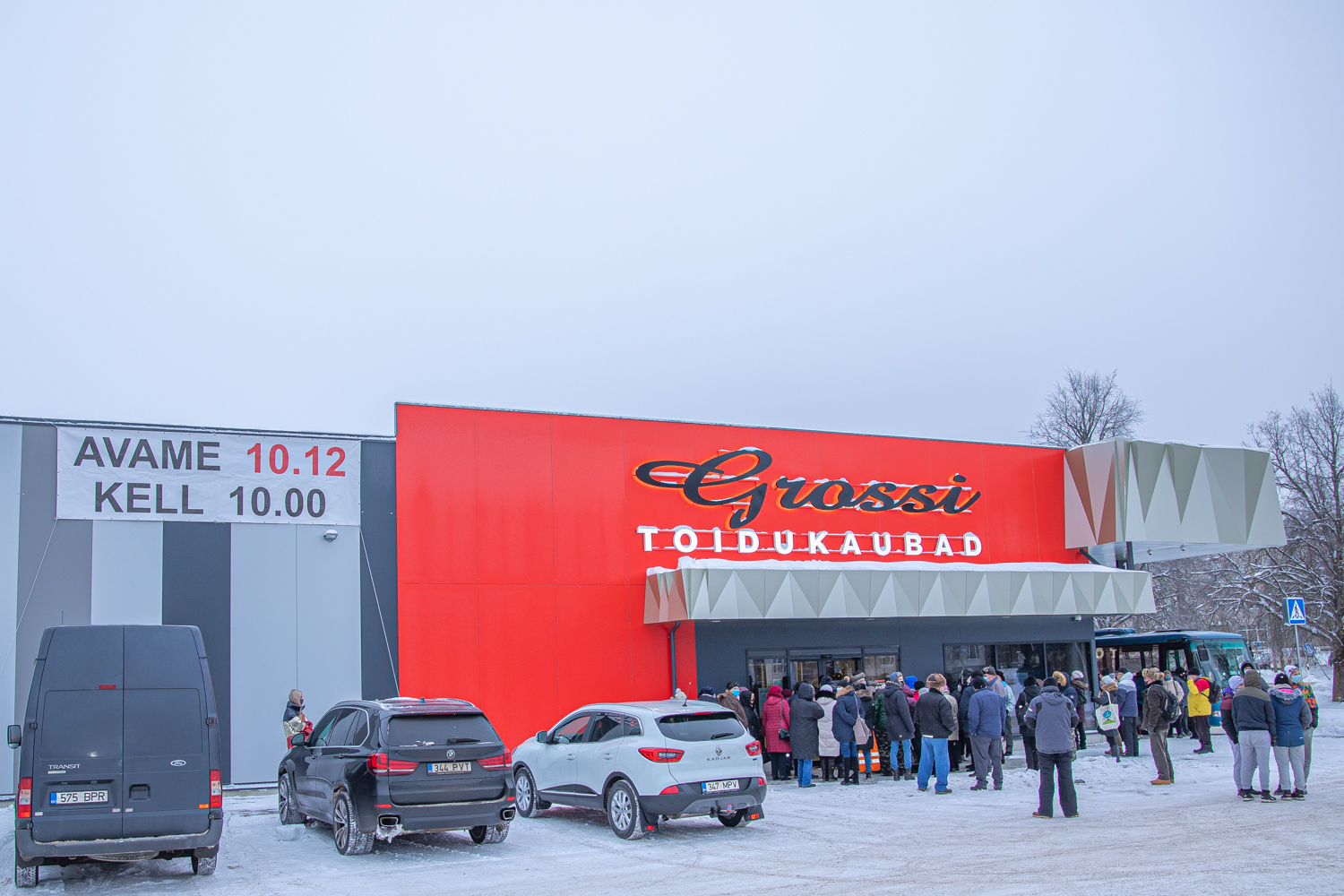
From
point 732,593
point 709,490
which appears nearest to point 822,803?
point 732,593

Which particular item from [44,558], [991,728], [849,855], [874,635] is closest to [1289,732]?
[991,728]

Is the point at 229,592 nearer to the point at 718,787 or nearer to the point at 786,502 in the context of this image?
the point at 718,787

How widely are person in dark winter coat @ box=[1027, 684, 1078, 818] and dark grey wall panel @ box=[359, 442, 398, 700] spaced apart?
415 inches

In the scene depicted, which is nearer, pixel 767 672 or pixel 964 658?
pixel 767 672

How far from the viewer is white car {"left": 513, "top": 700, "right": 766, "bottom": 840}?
11.7 m

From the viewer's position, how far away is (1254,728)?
13016mm

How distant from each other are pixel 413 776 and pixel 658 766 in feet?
8.66

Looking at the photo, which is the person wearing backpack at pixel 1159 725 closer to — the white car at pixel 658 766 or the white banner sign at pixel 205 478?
the white car at pixel 658 766

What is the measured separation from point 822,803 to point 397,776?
646cm

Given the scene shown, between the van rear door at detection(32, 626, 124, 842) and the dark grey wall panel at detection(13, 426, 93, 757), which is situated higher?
the dark grey wall panel at detection(13, 426, 93, 757)

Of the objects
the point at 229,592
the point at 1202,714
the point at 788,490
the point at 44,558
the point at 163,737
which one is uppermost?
the point at 788,490

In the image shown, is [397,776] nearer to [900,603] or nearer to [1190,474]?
[900,603]

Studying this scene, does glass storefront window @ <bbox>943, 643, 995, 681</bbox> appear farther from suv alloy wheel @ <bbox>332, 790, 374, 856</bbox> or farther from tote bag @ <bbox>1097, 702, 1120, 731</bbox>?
suv alloy wheel @ <bbox>332, 790, 374, 856</bbox>

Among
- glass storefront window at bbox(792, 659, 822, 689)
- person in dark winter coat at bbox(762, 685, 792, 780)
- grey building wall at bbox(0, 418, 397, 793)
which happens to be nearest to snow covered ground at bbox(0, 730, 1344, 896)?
person in dark winter coat at bbox(762, 685, 792, 780)
